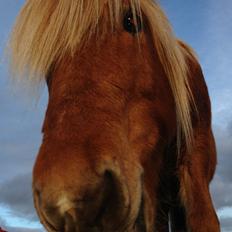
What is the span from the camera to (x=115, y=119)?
2.79 meters

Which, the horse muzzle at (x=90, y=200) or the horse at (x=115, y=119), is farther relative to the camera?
the horse at (x=115, y=119)

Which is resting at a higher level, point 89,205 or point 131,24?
point 131,24

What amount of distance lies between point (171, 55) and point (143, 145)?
2.85 ft

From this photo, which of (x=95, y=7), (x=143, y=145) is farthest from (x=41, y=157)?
(x=95, y=7)

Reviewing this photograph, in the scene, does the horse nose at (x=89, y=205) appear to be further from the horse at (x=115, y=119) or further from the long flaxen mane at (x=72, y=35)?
the long flaxen mane at (x=72, y=35)

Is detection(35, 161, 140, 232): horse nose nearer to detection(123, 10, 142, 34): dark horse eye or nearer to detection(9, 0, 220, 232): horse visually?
detection(9, 0, 220, 232): horse

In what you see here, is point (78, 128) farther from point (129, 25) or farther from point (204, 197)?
point (204, 197)

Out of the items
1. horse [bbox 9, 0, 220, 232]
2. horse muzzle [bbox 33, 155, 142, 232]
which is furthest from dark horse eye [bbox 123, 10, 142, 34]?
horse muzzle [bbox 33, 155, 142, 232]

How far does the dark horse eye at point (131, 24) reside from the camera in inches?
129

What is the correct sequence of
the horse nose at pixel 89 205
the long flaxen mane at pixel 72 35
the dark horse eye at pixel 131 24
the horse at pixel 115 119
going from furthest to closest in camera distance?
1. the dark horse eye at pixel 131 24
2. the long flaxen mane at pixel 72 35
3. the horse at pixel 115 119
4. the horse nose at pixel 89 205

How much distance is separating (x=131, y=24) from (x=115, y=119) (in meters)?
0.88

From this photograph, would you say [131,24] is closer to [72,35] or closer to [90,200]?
[72,35]

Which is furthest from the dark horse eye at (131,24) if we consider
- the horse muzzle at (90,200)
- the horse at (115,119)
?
the horse muzzle at (90,200)

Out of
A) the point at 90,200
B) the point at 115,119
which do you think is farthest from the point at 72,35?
the point at 90,200
